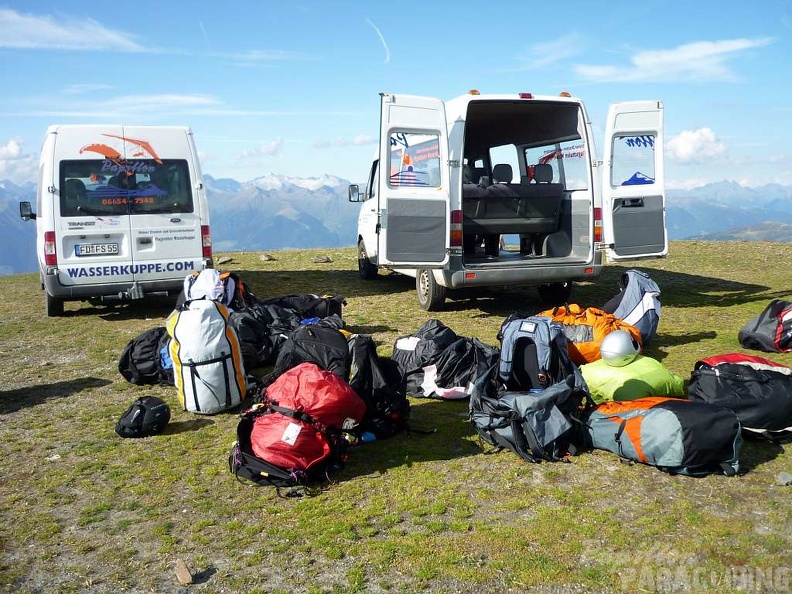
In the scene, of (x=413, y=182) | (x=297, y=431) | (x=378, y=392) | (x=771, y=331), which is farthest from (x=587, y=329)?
(x=297, y=431)

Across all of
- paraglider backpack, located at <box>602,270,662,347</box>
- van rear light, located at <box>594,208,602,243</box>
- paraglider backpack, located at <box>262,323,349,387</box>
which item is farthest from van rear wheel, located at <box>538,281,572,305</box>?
paraglider backpack, located at <box>262,323,349,387</box>

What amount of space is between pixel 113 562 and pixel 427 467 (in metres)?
2.09

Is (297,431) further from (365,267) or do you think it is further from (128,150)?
(365,267)

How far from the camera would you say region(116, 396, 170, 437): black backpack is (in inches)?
208

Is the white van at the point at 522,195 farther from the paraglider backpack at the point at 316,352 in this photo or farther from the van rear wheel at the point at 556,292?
the paraglider backpack at the point at 316,352

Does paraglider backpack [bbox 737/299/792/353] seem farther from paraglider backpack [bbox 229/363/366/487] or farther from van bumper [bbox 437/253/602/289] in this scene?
paraglider backpack [bbox 229/363/366/487]

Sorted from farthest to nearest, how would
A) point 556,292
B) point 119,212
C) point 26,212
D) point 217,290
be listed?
1. point 26,212
2. point 556,292
3. point 119,212
4. point 217,290

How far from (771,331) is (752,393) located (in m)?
2.77

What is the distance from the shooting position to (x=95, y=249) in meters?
9.32

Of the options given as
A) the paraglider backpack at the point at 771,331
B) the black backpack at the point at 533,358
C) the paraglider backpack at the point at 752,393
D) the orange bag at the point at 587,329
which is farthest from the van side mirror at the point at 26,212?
the paraglider backpack at the point at 771,331

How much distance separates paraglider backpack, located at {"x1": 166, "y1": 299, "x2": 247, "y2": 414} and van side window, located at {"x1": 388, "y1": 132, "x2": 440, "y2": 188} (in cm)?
345

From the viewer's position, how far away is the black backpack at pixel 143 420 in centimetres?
530

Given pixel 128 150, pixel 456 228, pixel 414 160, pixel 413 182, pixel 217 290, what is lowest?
pixel 217 290

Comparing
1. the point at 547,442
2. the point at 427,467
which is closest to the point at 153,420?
the point at 427,467
